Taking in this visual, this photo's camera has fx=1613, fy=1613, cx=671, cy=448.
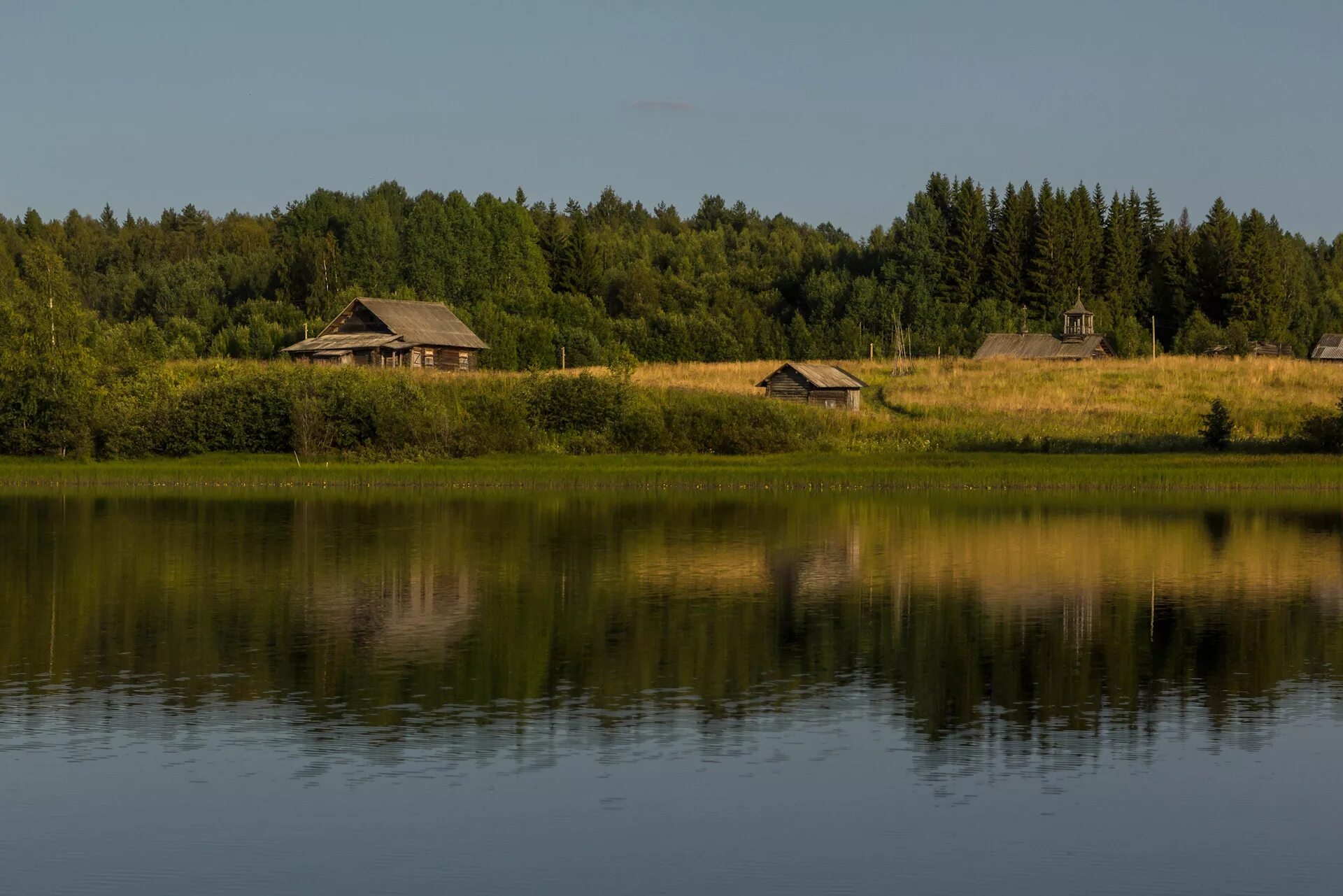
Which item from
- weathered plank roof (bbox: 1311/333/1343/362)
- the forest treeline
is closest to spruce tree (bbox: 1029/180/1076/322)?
the forest treeline

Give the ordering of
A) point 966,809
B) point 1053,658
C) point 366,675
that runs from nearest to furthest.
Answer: point 966,809, point 366,675, point 1053,658

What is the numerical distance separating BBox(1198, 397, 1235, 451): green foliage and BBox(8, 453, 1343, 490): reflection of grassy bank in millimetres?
2804

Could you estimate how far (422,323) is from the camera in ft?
371

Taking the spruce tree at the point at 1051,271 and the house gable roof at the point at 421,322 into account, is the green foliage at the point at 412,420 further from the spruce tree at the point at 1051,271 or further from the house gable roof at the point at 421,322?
the spruce tree at the point at 1051,271

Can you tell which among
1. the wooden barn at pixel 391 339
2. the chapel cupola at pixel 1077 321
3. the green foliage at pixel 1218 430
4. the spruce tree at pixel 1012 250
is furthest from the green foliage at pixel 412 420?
the spruce tree at pixel 1012 250

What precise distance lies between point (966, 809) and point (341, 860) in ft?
23.1

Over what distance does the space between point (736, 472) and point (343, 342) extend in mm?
41524

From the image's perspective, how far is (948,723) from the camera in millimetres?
23094

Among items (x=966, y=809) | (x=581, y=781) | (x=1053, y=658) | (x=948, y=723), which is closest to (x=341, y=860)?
(x=581, y=781)

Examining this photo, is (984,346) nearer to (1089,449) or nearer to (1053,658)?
(1089,449)

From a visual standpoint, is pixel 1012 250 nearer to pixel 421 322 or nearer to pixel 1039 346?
pixel 1039 346

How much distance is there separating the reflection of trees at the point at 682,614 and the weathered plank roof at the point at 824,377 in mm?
39497

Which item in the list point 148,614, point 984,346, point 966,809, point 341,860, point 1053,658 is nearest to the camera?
point 341,860

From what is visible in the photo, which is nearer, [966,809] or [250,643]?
[966,809]
